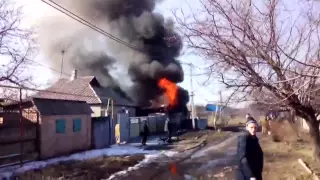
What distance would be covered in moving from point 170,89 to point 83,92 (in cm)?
905

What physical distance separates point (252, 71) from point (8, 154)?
9985mm

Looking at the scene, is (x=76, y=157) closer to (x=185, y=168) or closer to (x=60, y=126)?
(x=60, y=126)

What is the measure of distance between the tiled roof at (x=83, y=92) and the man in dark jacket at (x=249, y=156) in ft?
82.4

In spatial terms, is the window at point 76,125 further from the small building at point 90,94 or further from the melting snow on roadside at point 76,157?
the small building at point 90,94

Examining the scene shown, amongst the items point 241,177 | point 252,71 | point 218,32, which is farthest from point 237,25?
point 241,177

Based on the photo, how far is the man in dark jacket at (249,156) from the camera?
4891mm

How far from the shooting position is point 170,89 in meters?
35.9

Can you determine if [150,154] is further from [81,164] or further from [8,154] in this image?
[8,154]

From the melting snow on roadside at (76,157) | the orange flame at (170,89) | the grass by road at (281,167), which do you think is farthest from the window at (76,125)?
the orange flame at (170,89)

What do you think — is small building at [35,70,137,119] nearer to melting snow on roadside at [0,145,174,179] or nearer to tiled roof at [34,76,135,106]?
tiled roof at [34,76,135,106]

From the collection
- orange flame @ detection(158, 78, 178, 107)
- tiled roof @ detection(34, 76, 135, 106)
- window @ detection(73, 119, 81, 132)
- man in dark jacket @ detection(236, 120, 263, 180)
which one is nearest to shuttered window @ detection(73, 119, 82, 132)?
window @ detection(73, 119, 81, 132)

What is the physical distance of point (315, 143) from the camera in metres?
10.7

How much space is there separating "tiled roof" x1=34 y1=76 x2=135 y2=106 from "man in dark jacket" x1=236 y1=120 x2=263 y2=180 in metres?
25.1

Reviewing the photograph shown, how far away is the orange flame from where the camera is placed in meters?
35.1
